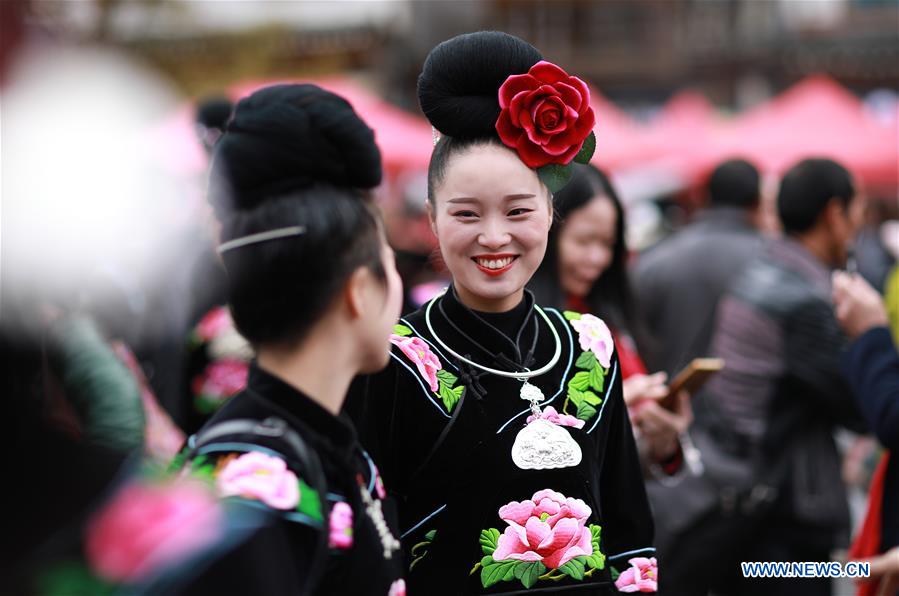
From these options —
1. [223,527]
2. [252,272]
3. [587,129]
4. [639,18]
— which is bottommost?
[223,527]

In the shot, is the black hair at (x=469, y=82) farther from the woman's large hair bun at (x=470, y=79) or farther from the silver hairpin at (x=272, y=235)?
the silver hairpin at (x=272, y=235)

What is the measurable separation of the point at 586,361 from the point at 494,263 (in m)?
0.31

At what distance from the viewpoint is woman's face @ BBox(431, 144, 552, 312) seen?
7.07 feet

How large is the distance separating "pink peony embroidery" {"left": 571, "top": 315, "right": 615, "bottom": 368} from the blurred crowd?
57 cm

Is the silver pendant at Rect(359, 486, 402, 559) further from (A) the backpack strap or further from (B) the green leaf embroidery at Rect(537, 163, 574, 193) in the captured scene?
(B) the green leaf embroidery at Rect(537, 163, 574, 193)

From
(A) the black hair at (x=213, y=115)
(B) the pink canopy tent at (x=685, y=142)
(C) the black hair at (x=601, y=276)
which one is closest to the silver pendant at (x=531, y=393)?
(C) the black hair at (x=601, y=276)

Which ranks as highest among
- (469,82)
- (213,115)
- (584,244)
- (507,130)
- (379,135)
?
(379,135)

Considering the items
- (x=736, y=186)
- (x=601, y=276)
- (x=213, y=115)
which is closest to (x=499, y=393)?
(x=601, y=276)

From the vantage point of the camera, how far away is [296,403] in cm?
160

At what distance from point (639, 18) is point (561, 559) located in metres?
24.9

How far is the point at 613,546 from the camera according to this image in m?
2.28

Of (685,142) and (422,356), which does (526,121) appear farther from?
(685,142)

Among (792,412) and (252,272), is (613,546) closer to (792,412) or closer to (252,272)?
(252,272)

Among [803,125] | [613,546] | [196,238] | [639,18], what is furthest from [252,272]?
[639,18]
